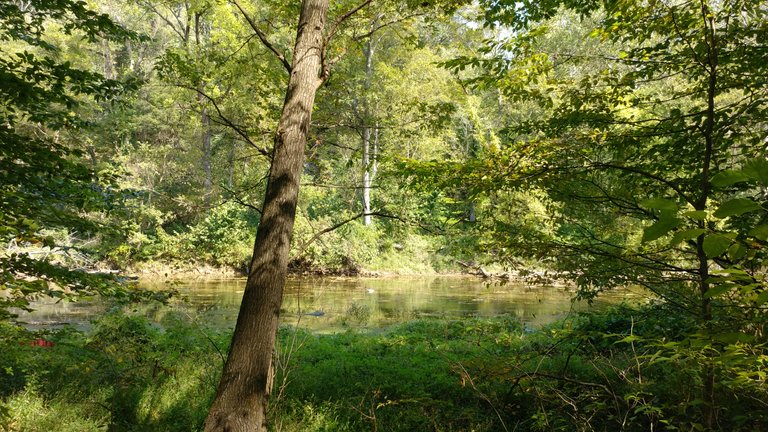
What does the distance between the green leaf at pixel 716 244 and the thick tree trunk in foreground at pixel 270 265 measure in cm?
294

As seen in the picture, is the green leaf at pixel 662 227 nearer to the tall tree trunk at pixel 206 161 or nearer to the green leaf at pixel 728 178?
the green leaf at pixel 728 178

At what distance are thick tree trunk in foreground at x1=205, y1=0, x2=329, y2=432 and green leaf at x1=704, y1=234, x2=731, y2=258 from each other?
9.63 ft

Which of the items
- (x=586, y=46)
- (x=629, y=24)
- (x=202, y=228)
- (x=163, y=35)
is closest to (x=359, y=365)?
(x=629, y=24)

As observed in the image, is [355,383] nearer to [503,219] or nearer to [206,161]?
[503,219]

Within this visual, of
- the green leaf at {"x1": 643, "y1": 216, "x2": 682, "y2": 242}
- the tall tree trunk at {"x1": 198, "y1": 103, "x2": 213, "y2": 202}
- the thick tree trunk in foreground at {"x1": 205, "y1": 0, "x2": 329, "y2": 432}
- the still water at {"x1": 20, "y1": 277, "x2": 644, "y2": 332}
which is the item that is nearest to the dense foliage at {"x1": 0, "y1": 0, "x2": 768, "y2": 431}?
the green leaf at {"x1": 643, "y1": 216, "x2": 682, "y2": 242}

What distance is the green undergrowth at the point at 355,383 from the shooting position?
14.1 ft

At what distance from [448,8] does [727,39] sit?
Answer: 2848mm

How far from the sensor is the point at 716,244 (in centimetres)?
96

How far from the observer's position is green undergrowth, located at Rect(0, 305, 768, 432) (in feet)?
14.1

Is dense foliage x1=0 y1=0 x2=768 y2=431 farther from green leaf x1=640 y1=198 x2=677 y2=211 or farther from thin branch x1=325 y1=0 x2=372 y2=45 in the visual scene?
thin branch x1=325 y1=0 x2=372 y2=45

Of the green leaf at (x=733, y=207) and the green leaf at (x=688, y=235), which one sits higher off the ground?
the green leaf at (x=733, y=207)

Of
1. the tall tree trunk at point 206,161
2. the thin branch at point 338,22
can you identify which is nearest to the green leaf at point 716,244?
the thin branch at point 338,22

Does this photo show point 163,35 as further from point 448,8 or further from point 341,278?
point 448,8

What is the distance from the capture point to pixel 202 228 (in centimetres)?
2334
